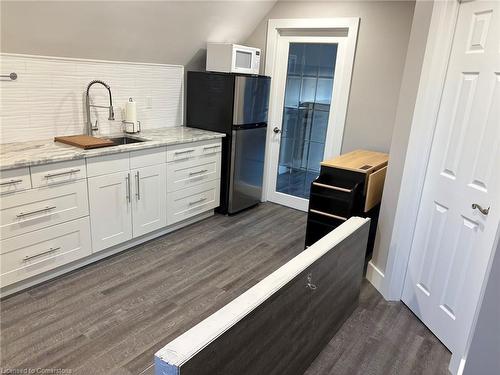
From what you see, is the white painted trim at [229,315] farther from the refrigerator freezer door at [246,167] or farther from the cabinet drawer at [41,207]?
the refrigerator freezer door at [246,167]

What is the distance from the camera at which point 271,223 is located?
4016 millimetres

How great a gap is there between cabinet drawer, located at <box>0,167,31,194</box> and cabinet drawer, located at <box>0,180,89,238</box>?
41mm

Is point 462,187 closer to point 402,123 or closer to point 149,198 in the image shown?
point 402,123

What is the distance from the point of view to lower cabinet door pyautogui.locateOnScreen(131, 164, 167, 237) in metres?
3.11

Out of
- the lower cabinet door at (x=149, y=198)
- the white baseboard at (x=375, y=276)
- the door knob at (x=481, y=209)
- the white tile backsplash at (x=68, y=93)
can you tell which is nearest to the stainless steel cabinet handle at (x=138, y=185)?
the lower cabinet door at (x=149, y=198)

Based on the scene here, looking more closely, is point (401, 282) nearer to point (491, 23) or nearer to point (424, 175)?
point (424, 175)

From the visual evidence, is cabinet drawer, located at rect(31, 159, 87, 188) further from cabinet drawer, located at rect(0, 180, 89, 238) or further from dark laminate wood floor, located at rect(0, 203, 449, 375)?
dark laminate wood floor, located at rect(0, 203, 449, 375)

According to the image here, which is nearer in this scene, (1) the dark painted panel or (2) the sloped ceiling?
(1) the dark painted panel

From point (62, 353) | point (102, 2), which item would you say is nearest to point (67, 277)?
point (62, 353)

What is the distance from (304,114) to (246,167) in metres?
0.94

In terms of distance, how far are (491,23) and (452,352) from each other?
1.89 m

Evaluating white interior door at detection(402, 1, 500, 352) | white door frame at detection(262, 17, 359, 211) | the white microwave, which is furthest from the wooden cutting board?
white interior door at detection(402, 1, 500, 352)

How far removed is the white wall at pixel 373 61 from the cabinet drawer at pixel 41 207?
270 centimetres

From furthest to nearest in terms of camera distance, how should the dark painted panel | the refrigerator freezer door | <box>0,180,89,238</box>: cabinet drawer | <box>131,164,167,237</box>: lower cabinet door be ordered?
Answer: 1. the refrigerator freezer door
2. <box>131,164,167,237</box>: lower cabinet door
3. <box>0,180,89,238</box>: cabinet drawer
4. the dark painted panel
